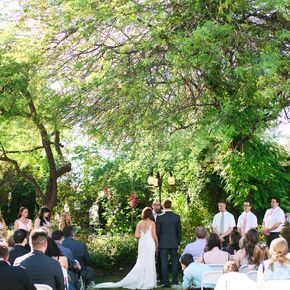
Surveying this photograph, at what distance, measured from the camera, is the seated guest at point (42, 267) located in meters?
7.66

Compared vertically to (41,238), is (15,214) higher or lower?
higher

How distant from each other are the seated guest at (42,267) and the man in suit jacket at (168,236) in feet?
23.6

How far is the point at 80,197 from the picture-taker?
95.6 ft

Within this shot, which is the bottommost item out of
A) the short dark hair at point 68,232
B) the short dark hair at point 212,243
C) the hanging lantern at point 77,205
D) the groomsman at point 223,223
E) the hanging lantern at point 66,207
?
the short dark hair at point 212,243

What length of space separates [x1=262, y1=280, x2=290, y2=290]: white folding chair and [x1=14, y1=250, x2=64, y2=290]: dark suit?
2255 millimetres

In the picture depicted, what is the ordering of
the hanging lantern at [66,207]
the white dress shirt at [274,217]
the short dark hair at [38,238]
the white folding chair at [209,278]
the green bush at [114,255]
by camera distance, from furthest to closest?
1. the hanging lantern at [66,207]
2. the green bush at [114,255]
3. the white dress shirt at [274,217]
4. the white folding chair at [209,278]
5. the short dark hair at [38,238]

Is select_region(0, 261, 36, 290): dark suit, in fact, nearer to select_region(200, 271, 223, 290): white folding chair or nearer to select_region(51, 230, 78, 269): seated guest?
select_region(200, 271, 223, 290): white folding chair

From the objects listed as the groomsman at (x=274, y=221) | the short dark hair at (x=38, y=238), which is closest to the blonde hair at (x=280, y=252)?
the short dark hair at (x=38, y=238)

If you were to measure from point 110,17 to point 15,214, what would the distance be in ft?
77.1

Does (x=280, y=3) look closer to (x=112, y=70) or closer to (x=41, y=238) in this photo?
(x=112, y=70)

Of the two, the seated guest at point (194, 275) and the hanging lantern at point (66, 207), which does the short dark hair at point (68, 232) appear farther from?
the hanging lantern at point (66, 207)

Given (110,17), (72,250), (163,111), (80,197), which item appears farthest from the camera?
(80,197)

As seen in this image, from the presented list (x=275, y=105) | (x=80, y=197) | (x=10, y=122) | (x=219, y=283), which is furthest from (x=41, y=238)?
(x=80, y=197)

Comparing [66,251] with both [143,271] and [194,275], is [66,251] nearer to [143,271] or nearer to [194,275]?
[194,275]
